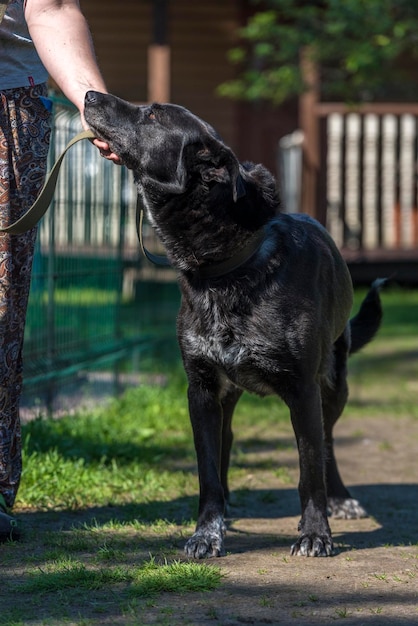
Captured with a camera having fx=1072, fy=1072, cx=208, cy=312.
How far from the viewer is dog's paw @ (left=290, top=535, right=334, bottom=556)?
3.85 metres

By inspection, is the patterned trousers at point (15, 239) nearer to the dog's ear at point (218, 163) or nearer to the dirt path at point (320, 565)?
the dog's ear at point (218, 163)

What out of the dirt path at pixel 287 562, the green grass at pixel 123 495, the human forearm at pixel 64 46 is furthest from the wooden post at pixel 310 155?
the human forearm at pixel 64 46

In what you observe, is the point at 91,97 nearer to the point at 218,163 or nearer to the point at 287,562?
the point at 218,163

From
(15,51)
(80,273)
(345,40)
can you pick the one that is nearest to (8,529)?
(15,51)

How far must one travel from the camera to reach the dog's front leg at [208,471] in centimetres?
384

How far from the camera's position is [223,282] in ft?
13.0

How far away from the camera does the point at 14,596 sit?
10.8ft

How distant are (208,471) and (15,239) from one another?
1132mm

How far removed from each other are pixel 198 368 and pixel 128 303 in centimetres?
458

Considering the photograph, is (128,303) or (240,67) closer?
(128,303)

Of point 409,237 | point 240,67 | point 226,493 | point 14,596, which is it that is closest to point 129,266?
point 226,493

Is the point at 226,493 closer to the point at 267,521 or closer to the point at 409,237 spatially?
the point at 267,521

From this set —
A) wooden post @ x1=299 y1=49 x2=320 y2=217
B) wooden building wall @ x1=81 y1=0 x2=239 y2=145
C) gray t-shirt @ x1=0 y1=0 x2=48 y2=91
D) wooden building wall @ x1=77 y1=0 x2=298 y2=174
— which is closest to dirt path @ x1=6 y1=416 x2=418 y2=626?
gray t-shirt @ x1=0 y1=0 x2=48 y2=91

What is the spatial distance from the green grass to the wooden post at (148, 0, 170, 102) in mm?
6626
